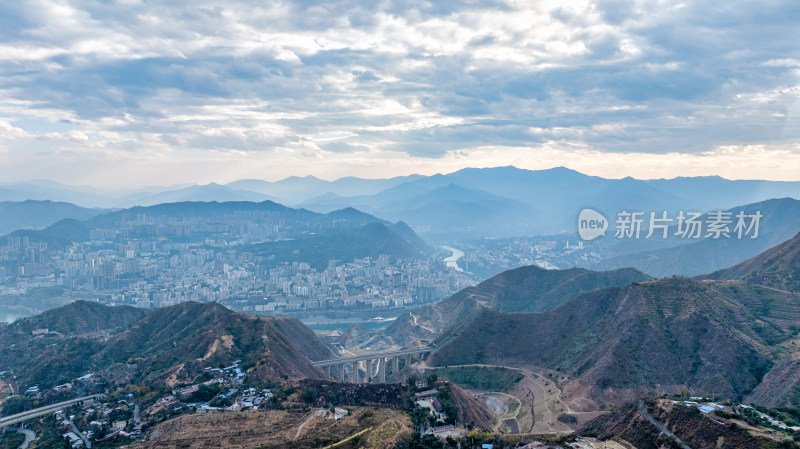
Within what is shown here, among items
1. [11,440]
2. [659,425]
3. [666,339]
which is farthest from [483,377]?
[11,440]

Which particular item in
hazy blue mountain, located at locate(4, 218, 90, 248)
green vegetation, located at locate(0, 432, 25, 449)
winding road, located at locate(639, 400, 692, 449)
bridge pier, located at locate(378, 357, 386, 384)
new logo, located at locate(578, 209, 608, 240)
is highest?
new logo, located at locate(578, 209, 608, 240)

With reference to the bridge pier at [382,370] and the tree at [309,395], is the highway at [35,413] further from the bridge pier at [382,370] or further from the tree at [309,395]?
the bridge pier at [382,370]

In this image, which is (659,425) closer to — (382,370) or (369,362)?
(382,370)

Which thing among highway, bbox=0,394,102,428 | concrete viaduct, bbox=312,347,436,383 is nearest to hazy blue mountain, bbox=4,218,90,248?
concrete viaduct, bbox=312,347,436,383

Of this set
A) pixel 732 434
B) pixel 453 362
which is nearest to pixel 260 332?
pixel 453 362

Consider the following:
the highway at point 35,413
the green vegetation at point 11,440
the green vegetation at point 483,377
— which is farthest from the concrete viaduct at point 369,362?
the green vegetation at point 11,440

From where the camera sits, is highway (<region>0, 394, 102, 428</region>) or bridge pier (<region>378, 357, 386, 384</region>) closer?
highway (<region>0, 394, 102, 428</region>)

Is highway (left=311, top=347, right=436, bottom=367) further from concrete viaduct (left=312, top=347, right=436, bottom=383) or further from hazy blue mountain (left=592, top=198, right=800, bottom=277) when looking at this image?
hazy blue mountain (left=592, top=198, right=800, bottom=277)
